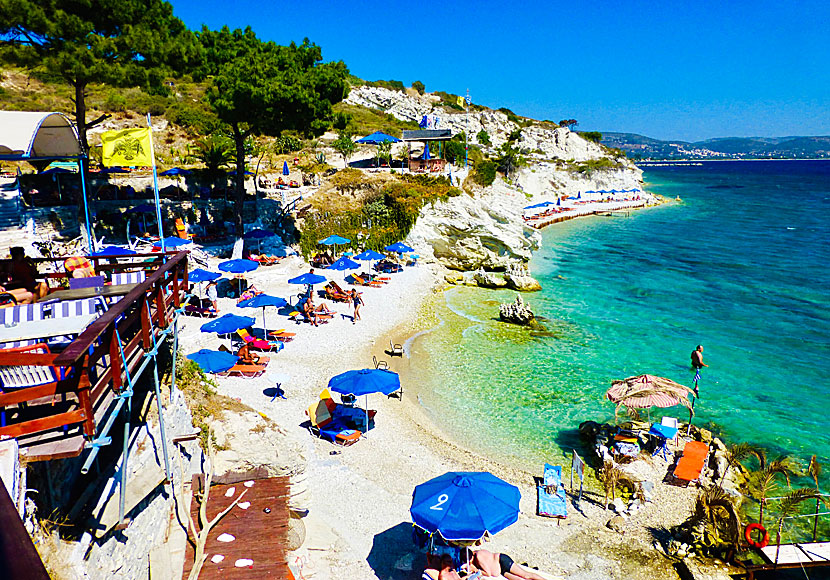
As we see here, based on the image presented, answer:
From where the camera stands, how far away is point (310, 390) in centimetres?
1588

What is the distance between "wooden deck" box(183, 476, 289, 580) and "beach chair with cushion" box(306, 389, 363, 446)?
315 centimetres

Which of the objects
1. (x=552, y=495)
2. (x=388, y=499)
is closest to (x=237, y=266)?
(x=388, y=499)

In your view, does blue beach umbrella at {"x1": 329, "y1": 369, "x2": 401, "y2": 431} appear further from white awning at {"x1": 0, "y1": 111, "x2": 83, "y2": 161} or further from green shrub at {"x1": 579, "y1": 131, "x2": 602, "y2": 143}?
green shrub at {"x1": 579, "y1": 131, "x2": 602, "y2": 143}

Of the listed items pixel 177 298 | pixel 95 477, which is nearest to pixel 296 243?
pixel 177 298

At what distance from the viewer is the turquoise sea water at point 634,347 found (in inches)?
614

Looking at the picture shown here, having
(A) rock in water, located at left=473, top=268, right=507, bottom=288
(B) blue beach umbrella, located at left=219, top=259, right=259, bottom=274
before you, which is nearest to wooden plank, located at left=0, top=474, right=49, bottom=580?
(B) blue beach umbrella, located at left=219, top=259, right=259, bottom=274

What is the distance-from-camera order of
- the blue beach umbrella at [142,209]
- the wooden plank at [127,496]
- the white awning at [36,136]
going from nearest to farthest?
the wooden plank at [127,496]
the white awning at [36,136]
the blue beach umbrella at [142,209]

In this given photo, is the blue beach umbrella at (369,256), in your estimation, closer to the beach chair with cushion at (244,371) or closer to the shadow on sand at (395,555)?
the beach chair with cushion at (244,371)

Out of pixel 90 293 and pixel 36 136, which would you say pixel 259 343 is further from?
pixel 90 293

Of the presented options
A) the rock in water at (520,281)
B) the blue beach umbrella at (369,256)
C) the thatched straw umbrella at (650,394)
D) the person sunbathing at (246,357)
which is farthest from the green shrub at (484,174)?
the thatched straw umbrella at (650,394)

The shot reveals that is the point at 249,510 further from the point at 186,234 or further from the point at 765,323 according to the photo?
the point at 765,323

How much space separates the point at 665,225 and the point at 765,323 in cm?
3784

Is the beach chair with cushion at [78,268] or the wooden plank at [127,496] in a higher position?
the beach chair with cushion at [78,268]

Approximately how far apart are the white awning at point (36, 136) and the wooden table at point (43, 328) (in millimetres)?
6761
